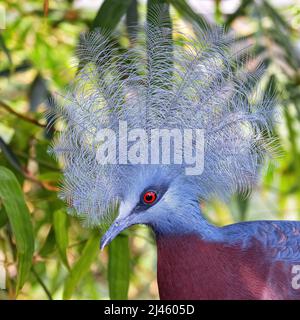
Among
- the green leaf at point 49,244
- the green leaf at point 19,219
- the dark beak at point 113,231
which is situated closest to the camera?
the dark beak at point 113,231

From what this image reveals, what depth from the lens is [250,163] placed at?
1.77 m

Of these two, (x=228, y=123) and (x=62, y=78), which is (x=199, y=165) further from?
(x=62, y=78)

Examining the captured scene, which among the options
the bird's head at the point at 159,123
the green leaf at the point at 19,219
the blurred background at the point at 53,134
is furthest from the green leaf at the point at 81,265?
the bird's head at the point at 159,123

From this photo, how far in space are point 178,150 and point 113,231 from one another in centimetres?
25

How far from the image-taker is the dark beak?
5.57 feet

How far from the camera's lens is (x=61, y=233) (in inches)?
83.2

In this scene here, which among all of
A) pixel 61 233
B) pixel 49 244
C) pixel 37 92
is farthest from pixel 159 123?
pixel 37 92

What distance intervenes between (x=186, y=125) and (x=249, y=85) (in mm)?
203

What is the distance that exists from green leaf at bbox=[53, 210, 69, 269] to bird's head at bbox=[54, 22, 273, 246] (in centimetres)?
31

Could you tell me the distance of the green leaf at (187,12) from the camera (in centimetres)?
194

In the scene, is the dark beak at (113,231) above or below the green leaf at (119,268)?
above

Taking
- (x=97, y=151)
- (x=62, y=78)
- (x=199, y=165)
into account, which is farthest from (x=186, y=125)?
(x=62, y=78)

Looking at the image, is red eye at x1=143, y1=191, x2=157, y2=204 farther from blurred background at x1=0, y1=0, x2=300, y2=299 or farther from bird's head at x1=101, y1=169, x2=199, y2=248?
blurred background at x1=0, y1=0, x2=300, y2=299

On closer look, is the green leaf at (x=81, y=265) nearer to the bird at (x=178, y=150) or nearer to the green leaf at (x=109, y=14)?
the bird at (x=178, y=150)
